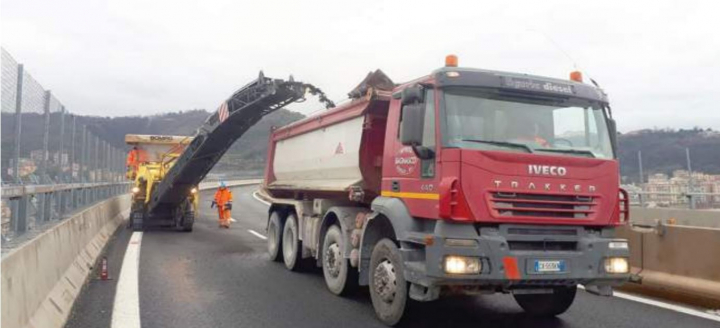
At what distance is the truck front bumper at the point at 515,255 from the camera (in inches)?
221

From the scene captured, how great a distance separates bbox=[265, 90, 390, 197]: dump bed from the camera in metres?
7.68

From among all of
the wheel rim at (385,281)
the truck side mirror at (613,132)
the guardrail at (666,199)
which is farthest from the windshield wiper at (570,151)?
the guardrail at (666,199)

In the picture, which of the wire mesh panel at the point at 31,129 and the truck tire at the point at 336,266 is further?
the truck tire at the point at 336,266

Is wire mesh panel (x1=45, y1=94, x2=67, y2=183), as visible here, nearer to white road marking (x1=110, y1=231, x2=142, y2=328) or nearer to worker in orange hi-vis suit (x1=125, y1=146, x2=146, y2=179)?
white road marking (x1=110, y1=231, x2=142, y2=328)

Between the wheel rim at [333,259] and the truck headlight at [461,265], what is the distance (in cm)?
269

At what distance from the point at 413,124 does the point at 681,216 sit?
38.0 feet

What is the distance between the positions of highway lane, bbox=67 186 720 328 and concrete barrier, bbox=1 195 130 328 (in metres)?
0.27

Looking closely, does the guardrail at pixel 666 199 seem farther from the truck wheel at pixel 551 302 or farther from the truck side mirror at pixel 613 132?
the truck side mirror at pixel 613 132

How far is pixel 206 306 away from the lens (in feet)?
23.4

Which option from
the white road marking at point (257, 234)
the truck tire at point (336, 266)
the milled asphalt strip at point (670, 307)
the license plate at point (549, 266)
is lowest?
the milled asphalt strip at point (670, 307)

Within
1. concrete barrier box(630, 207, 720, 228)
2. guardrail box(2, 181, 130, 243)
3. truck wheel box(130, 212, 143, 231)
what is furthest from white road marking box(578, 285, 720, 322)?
truck wheel box(130, 212, 143, 231)

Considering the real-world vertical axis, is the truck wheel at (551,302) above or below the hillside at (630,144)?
below

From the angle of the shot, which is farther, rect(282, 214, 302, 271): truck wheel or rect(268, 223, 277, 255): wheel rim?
rect(268, 223, 277, 255): wheel rim

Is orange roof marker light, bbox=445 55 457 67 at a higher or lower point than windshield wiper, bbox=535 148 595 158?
higher
